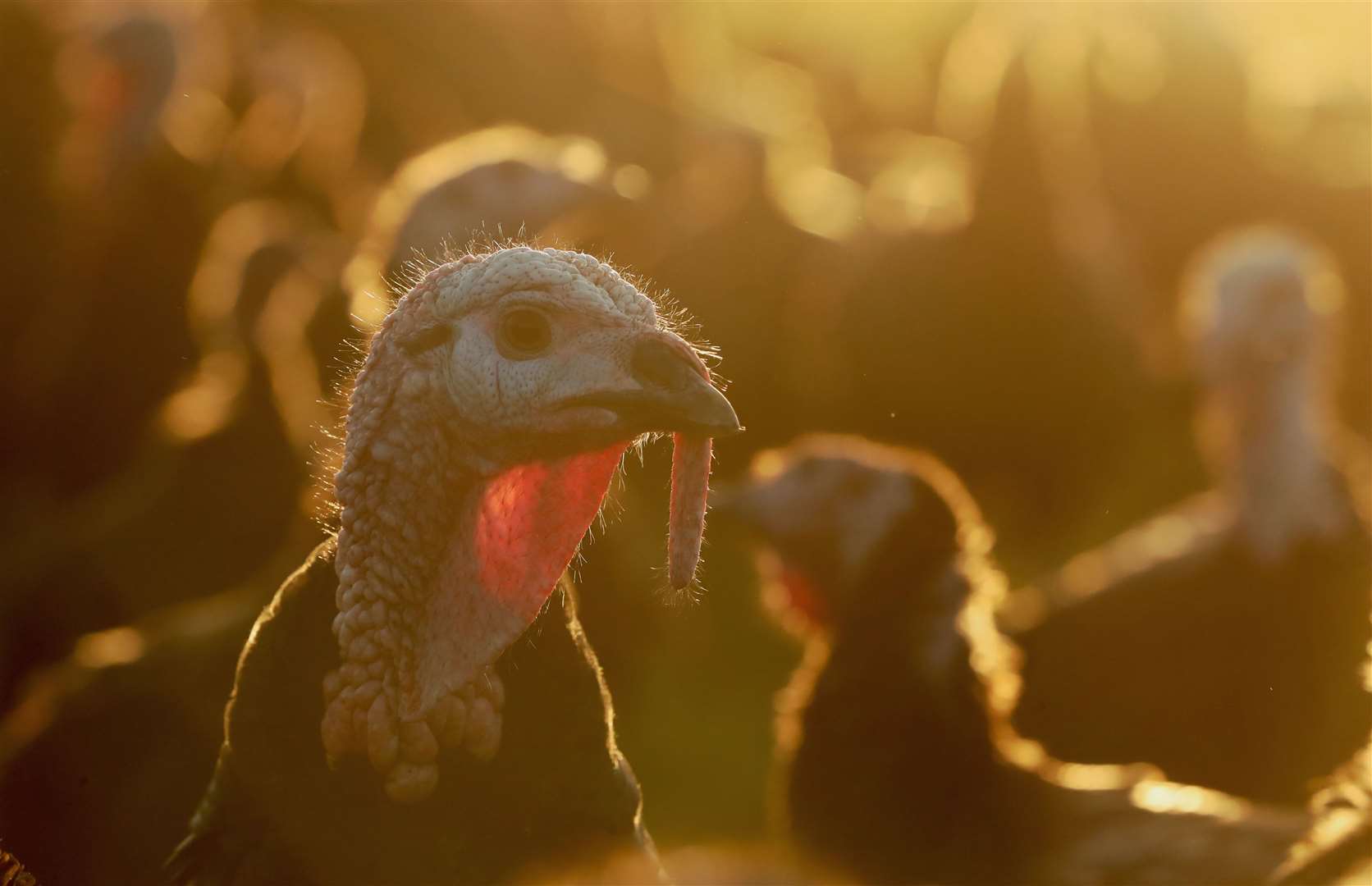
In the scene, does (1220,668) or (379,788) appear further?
(1220,668)

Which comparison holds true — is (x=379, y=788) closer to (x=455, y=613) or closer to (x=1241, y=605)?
(x=455, y=613)

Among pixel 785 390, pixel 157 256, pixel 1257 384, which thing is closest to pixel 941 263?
pixel 785 390

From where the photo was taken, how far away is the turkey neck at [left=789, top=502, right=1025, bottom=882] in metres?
3.39

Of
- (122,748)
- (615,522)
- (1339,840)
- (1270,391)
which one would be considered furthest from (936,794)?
(1270,391)

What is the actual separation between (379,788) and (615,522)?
4.98 ft

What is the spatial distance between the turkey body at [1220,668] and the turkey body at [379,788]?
217 centimetres

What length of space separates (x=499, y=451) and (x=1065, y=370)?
470 centimetres

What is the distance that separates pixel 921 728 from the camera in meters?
3.52

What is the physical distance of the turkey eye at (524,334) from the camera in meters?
1.82

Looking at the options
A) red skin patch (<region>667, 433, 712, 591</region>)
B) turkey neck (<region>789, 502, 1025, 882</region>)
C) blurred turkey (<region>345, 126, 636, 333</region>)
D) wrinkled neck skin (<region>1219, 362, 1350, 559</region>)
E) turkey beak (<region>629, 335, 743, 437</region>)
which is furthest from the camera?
wrinkled neck skin (<region>1219, 362, 1350, 559</region>)

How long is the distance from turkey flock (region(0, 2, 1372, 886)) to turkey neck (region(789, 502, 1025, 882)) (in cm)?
1

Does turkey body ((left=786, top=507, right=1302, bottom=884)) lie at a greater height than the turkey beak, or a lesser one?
greater

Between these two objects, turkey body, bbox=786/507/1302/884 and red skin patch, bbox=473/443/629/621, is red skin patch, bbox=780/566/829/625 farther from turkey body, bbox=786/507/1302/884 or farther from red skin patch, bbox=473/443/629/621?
red skin patch, bbox=473/443/629/621

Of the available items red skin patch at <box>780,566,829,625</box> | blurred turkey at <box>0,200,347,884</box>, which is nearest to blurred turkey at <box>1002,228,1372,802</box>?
red skin patch at <box>780,566,829,625</box>
